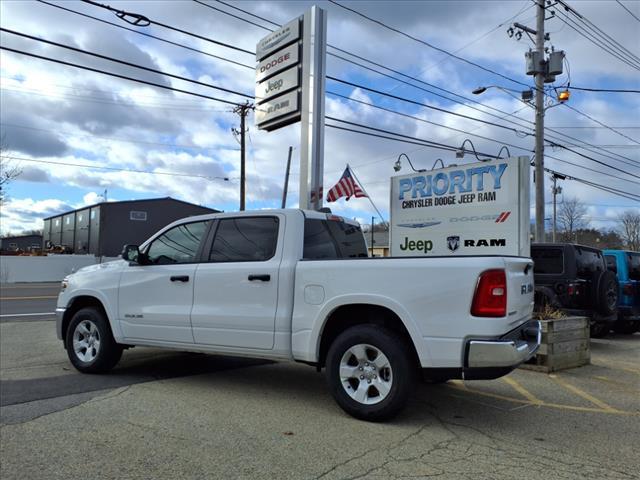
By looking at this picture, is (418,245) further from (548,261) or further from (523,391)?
(523,391)

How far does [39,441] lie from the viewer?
4262 mm

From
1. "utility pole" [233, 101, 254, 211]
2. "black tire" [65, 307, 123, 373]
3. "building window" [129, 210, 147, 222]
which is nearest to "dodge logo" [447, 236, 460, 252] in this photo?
"black tire" [65, 307, 123, 373]

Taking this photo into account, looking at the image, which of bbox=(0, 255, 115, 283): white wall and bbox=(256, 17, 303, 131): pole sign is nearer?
bbox=(256, 17, 303, 131): pole sign

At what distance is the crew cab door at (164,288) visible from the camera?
19.4ft

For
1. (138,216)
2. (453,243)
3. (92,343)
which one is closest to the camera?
(92,343)

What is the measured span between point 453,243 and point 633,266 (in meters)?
4.28

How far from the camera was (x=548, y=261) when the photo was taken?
9.71 meters

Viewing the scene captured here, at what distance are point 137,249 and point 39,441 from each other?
257 centimetres

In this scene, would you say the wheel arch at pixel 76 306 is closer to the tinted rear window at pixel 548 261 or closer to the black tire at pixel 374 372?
the black tire at pixel 374 372

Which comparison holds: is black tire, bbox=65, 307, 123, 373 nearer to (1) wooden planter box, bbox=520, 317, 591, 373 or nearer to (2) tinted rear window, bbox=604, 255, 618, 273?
(1) wooden planter box, bbox=520, 317, 591, 373

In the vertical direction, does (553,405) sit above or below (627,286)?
below

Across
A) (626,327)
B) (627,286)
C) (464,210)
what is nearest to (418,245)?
(464,210)

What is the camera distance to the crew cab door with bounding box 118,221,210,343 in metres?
5.92

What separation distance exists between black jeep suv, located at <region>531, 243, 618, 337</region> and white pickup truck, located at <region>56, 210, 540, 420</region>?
4.58 meters
